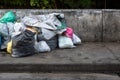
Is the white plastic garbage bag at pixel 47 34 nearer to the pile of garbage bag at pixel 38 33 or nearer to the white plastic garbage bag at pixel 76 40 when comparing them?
the pile of garbage bag at pixel 38 33

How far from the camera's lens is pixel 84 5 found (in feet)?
33.5

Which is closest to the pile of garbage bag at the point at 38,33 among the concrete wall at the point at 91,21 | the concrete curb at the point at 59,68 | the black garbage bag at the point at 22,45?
the black garbage bag at the point at 22,45

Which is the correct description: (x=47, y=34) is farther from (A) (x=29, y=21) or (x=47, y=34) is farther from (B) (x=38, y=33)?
(A) (x=29, y=21)

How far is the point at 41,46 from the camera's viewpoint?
27.2 ft

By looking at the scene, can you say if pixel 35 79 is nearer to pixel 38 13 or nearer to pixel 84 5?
pixel 38 13

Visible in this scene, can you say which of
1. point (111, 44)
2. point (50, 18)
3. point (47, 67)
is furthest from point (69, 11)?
point (47, 67)

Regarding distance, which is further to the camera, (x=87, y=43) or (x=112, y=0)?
(x=112, y=0)

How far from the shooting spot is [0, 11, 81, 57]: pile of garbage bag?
8.04 meters

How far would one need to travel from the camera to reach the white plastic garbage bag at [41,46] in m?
8.23

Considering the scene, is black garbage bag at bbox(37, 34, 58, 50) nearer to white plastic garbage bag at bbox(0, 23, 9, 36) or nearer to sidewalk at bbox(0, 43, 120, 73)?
sidewalk at bbox(0, 43, 120, 73)

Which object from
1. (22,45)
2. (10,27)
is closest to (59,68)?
(22,45)

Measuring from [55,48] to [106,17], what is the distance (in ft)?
5.04

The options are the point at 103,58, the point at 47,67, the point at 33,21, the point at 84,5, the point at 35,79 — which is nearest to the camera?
the point at 35,79

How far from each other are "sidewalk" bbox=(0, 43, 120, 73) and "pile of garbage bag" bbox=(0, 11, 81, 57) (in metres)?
0.26
